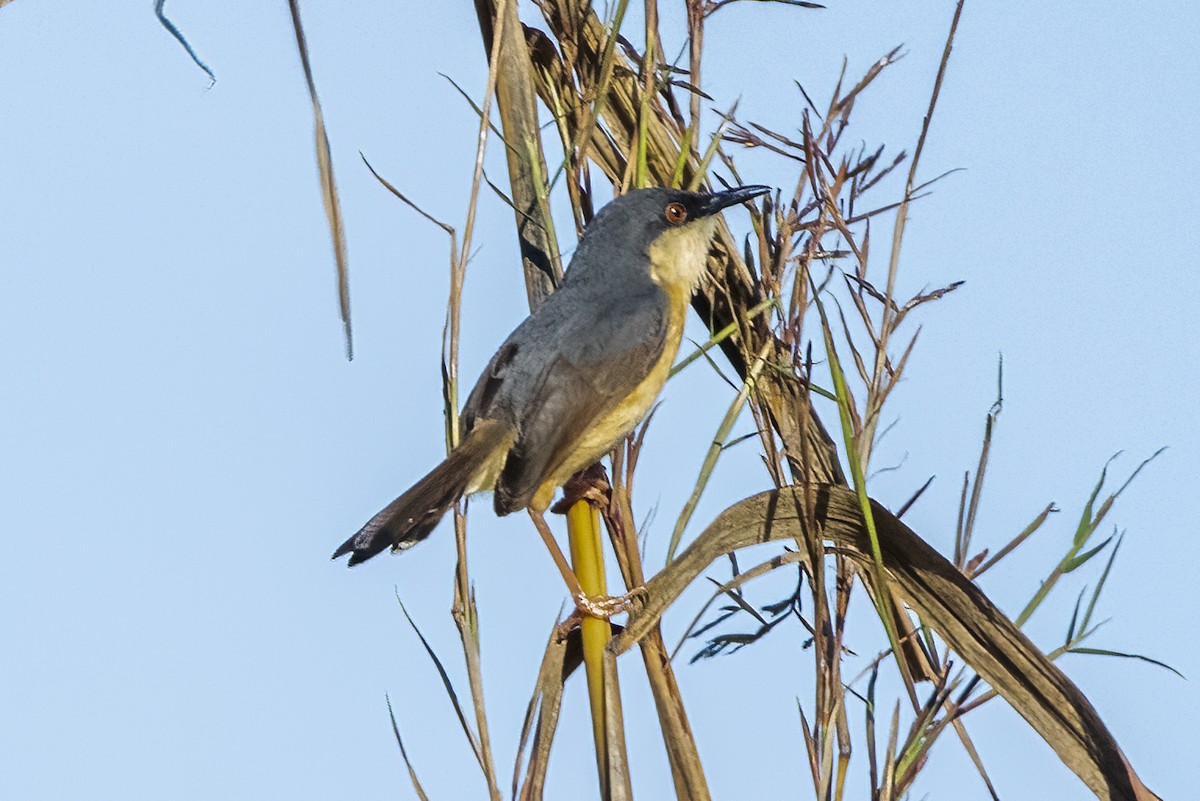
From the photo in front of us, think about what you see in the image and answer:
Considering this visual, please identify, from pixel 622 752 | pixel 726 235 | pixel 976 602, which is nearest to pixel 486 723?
pixel 622 752

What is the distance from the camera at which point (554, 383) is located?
12.5 ft

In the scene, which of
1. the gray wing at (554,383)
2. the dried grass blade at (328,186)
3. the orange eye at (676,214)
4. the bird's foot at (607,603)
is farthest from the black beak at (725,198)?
the dried grass blade at (328,186)

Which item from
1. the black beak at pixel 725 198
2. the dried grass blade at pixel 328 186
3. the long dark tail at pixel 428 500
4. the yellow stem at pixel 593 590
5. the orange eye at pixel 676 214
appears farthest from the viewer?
the orange eye at pixel 676 214

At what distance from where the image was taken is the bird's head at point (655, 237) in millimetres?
3680

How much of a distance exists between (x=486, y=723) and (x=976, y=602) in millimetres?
867

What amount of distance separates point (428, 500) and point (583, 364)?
0.73 meters

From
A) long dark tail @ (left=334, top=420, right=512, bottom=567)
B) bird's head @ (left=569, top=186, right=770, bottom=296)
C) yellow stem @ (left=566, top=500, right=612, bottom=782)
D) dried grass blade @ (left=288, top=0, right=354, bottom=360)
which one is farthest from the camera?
bird's head @ (left=569, top=186, right=770, bottom=296)

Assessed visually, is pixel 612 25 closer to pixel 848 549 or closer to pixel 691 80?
pixel 691 80

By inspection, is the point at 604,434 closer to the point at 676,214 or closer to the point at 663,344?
the point at 663,344

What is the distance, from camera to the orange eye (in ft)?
12.6

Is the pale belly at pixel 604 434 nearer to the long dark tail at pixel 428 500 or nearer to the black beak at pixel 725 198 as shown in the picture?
the long dark tail at pixel 428 500

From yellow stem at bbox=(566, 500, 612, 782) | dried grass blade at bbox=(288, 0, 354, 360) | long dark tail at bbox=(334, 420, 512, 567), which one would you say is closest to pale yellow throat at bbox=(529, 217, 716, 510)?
long dark tail at bbox=(334, 420, 512, 567)

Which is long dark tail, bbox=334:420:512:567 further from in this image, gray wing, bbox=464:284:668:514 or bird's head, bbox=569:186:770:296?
bird's head, bbox=569:186:770:296

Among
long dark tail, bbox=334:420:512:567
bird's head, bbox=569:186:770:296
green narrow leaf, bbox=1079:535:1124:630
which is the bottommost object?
green narrow leaf, bbox=1079:535:1124:630
